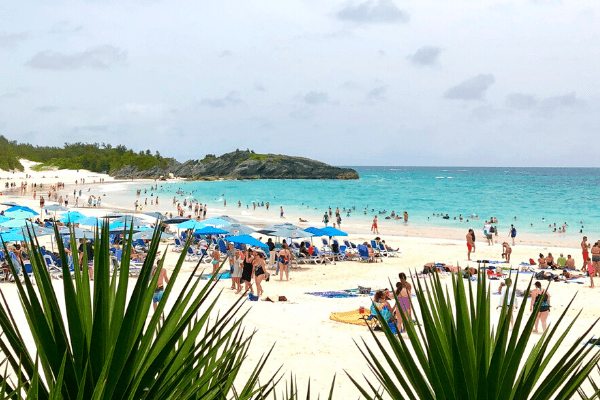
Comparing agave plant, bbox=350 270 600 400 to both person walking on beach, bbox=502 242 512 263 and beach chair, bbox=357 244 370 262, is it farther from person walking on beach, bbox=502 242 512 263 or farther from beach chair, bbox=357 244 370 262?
person walking on beach, bbox=502 242 512 263

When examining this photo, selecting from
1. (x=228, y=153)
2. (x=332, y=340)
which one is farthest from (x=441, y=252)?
(x=228, y=153)

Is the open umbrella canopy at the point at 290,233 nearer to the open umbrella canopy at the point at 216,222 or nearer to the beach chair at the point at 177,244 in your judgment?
the open umbrella canopy at the point at 216,222

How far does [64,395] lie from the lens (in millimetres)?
1806

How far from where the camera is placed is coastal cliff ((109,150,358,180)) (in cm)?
13488

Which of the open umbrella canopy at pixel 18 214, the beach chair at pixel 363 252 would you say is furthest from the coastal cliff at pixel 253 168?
the beach chair at pixel 363 252

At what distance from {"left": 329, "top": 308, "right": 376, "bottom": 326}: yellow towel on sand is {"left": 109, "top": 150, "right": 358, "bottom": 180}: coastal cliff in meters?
121

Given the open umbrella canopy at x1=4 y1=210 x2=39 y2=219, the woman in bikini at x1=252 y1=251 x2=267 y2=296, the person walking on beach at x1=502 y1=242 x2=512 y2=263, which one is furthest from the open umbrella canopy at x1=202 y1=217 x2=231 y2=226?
the person walking on beach at x1=502 y1=242 x2=512 y2=263

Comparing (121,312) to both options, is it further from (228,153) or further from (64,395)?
(228,153)

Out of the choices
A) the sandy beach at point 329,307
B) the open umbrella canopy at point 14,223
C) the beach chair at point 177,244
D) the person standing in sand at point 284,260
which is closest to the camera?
the sandy beach at point 329,307

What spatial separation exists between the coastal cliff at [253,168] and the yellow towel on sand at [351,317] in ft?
397

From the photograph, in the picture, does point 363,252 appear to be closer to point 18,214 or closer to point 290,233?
point 290,233

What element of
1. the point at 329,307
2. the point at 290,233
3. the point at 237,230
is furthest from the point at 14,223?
the point at 329,307

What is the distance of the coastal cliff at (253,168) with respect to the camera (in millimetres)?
134875

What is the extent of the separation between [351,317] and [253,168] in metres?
126
